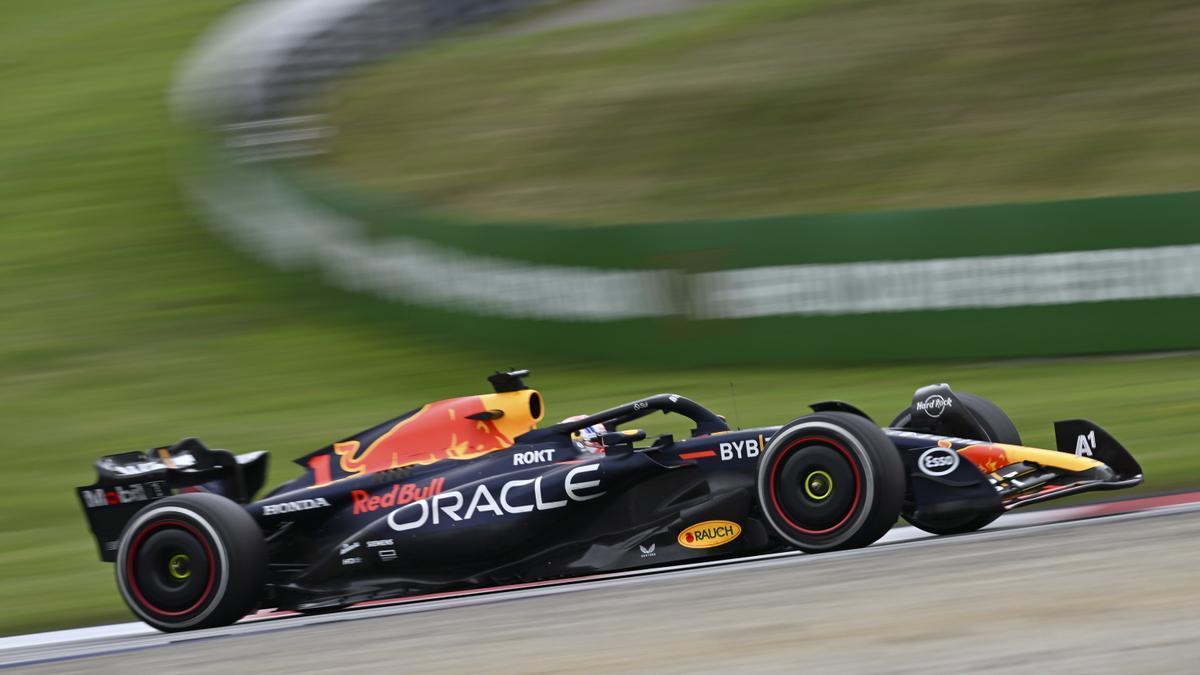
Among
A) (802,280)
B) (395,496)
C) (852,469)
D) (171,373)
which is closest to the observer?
(852,469)

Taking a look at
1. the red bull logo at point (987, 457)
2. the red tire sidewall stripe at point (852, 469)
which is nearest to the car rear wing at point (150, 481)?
the red tire sidewall stripe at point (852, 469)

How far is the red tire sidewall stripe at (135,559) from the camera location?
727 cm

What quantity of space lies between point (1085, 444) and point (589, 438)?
2146mm

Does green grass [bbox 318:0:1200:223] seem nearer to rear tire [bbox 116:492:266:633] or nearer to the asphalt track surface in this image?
rear tire [bbox 116:492:266:633]

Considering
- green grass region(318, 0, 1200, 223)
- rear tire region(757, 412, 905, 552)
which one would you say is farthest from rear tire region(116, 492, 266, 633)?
green grass region(318, 0, 1200, 223)

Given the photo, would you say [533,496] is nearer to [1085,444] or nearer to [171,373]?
[1085,444]

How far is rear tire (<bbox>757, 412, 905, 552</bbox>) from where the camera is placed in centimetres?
633

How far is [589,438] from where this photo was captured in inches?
293

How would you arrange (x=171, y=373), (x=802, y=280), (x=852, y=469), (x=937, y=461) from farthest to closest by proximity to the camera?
(x=171, y=373), (x=802, y=280), (x=937, y=461), (x=852, y=469)

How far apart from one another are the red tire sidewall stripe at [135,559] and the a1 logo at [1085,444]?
376cm

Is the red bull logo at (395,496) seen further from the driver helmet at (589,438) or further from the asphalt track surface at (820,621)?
the driver helmet at (589,438)

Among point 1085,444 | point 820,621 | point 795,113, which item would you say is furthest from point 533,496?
point 795,113

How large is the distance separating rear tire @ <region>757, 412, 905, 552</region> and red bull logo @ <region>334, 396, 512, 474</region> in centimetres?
148

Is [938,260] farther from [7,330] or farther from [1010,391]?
[7,330]
